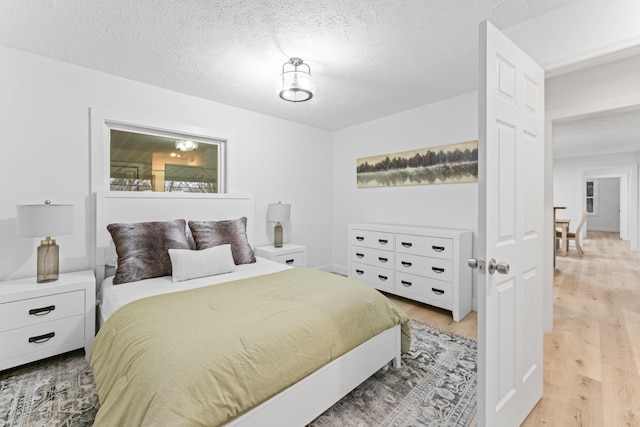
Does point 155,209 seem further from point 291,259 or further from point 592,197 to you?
point 592,197

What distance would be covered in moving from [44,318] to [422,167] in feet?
12.8

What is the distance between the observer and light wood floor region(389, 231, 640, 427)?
1.60 m

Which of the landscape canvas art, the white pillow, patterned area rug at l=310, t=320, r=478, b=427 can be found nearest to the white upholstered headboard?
the white pillow

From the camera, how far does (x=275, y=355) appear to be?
1.31 m

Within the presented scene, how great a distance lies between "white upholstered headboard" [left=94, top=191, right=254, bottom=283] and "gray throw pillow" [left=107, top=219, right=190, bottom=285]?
0.94ft

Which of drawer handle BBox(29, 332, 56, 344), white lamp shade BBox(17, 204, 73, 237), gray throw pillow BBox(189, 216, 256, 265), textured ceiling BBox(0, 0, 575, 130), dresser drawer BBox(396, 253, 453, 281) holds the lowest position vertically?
drawer handle BBox(29, 332, 56, 344)

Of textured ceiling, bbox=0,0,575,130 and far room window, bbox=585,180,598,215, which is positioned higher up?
textured ceiling, bbox=0,0,575,130

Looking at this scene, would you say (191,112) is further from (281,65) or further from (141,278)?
(141,278)

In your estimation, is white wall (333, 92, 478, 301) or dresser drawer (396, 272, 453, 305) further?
white wall (333, 92, 478, 301)

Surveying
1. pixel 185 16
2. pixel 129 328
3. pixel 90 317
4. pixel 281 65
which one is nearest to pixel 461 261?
pixel 281 65

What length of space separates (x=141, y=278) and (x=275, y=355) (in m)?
1.58

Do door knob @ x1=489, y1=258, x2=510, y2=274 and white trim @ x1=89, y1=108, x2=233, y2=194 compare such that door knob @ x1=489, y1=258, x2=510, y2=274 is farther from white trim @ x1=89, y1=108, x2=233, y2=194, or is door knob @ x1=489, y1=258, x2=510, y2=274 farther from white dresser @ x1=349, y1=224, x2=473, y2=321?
white trim @ x1=89, y1=108, x2=233, y2=194

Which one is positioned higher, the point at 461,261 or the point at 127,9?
the point at 127,9

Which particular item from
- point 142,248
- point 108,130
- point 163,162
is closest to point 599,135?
point 163,162
